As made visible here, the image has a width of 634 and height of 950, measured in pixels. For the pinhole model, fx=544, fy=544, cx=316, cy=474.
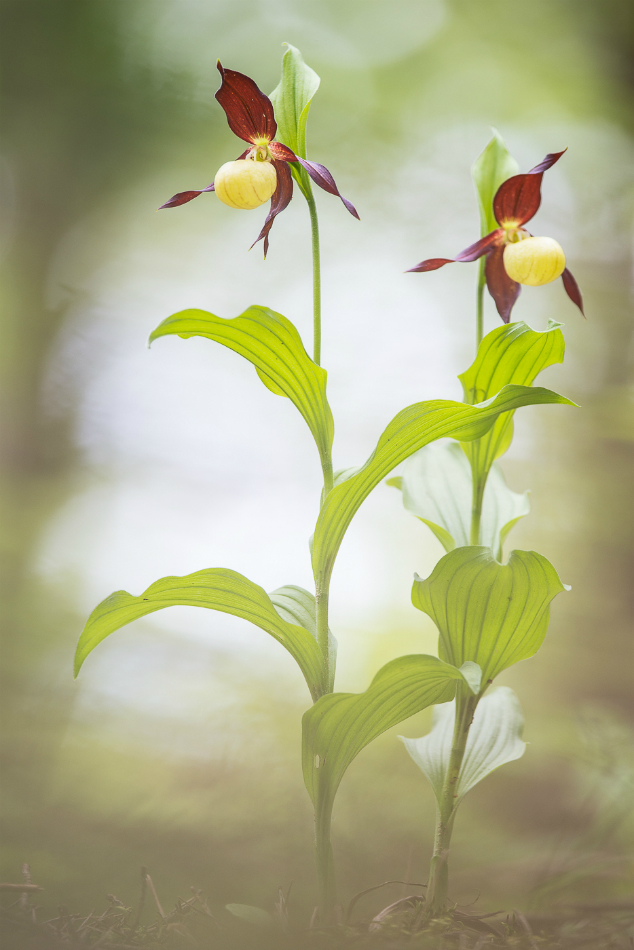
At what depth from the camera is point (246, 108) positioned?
0.74m

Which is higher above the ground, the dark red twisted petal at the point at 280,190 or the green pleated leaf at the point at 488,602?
the dark red twisted petal at the point at 280,190

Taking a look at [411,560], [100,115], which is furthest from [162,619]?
[100,115]

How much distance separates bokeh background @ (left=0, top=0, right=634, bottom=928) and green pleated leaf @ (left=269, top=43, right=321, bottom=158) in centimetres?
65

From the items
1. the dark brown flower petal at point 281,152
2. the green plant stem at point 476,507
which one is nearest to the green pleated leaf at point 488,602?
the green plant stem at point 476,507

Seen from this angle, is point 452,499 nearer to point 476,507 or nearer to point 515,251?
point 476,507

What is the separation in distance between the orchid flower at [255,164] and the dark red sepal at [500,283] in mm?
268

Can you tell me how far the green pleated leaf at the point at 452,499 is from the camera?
0.88m

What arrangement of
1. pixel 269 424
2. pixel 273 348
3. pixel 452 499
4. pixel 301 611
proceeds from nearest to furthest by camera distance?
1. pixel 273 348
2. pixel 301 611
3. pixel 452 499
4. pixel 269 424

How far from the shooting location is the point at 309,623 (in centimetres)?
81

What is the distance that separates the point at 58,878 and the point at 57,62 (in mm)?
1829

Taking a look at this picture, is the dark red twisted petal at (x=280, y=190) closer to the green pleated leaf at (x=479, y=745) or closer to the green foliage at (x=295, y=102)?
the green foliage at (x=295, y=102)

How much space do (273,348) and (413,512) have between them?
1.17 ft

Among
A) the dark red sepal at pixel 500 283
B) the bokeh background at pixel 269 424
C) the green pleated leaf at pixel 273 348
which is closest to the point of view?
the green pleated leaf at pixel 273 348

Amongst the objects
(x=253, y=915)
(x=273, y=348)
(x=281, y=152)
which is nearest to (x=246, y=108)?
(x=281, y=152)
